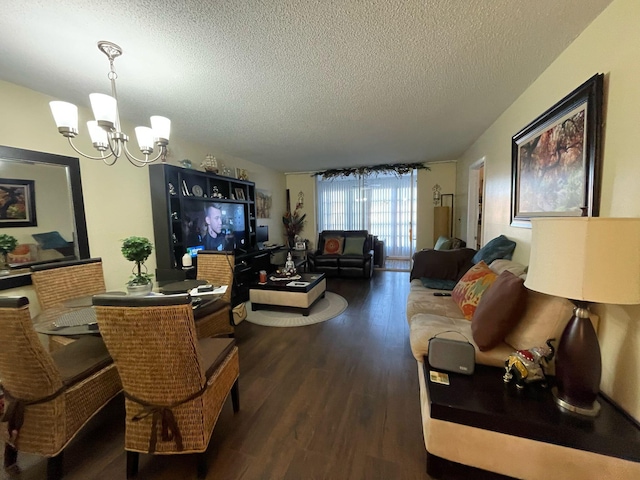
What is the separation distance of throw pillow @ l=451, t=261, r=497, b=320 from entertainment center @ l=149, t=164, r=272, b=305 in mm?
2804

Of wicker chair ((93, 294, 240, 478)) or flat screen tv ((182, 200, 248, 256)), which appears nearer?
wicker chair ((93, 294, 240, 478))

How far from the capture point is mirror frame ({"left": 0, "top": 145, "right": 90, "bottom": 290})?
198 cm

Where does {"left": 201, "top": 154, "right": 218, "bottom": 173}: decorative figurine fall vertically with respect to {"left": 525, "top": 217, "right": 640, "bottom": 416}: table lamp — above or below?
above

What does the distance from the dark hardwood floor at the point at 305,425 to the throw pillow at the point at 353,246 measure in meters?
2.83

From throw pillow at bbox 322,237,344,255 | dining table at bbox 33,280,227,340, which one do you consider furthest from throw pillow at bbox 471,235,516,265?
throw pillow at bbox 322,237,344,255

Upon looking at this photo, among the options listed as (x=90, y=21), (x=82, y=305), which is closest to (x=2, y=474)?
(x=82, y=305)

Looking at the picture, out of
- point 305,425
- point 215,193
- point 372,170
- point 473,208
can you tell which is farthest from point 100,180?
point 473,208

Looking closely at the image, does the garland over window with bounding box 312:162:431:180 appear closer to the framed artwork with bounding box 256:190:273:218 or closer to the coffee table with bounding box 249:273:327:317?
the framed artwork with bounding box 256:190:273:218

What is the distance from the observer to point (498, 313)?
1445 mm

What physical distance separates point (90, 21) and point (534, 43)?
8.81ft

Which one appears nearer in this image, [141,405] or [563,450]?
[563,450]

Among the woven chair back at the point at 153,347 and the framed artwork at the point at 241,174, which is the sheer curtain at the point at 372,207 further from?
the woven chair back at the point at 153,347

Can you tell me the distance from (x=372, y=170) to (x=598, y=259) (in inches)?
209

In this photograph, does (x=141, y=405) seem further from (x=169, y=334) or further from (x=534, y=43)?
(x=534, y=43)
